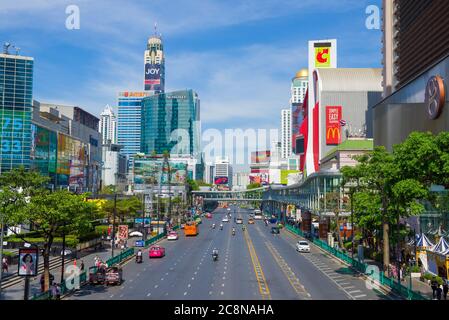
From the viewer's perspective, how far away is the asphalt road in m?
35.4

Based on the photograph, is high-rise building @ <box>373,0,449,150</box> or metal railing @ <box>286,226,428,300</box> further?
high-rise building @ <box>373,0,449,150</box>

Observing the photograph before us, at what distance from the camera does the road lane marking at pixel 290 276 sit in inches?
1420

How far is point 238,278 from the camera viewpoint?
43750mm

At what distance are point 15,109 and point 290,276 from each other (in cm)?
11708

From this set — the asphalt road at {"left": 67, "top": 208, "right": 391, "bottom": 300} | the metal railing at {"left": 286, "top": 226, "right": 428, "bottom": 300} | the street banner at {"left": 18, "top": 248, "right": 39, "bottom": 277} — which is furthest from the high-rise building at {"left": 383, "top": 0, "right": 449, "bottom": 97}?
the street banner at {"left": 18, "top": 248, "right": 39, "bottom": 277}

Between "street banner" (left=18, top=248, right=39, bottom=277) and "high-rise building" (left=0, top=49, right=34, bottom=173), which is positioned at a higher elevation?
"high-rise building" (left=0, top=49, right=34, bottom=173)

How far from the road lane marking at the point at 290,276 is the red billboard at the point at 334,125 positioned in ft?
254

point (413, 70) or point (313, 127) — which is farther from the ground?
point (413, 70)

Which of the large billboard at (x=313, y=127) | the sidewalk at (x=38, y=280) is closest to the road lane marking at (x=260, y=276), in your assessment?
the sidewalk at (x=38, y=280)

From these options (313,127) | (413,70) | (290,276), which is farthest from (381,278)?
(313,127)

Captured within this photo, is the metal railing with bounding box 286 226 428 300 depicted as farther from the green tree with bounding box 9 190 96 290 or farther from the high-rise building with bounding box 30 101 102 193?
the high-rise building with bounding box 30 101 102 193

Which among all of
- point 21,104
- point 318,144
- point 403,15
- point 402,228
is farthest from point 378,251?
point 21,104

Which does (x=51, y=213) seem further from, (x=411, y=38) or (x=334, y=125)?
(x=334, y=125)
